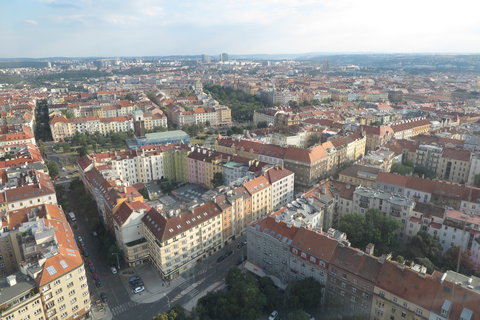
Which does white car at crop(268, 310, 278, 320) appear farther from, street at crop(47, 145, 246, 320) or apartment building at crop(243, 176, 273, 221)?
apartment building at crop(243, 176, 273, 221)

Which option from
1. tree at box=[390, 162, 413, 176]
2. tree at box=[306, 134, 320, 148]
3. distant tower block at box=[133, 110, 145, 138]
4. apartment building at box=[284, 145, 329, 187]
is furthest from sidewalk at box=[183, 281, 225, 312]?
distant tower block at box=[133, 110, 145, 138]

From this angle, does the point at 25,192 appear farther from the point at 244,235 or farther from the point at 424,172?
the point at 424,172

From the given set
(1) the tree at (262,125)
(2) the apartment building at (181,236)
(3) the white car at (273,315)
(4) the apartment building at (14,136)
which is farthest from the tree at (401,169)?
(4) the apartment building at (14,136)

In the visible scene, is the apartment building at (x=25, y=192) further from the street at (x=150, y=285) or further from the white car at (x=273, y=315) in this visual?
the white car at (x=273, y=315)

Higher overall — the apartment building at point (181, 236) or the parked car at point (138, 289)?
the apartment building at point (181, 236)

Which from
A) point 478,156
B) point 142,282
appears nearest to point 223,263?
point 142,282

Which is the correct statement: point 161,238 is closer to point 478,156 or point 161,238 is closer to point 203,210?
point 203,210
